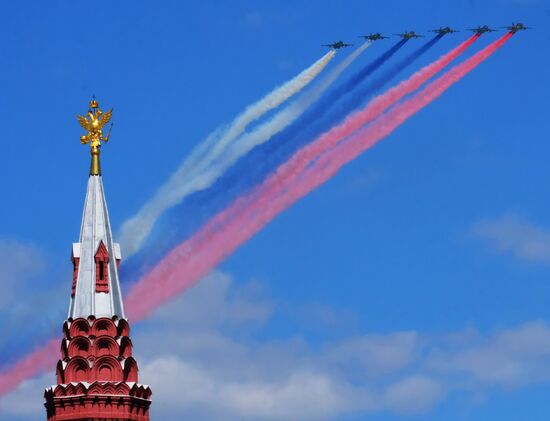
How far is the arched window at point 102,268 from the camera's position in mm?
118312

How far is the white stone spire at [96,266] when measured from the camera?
11762cm

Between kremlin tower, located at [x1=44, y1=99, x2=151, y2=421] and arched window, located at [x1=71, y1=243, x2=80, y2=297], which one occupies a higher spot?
arched window, located at [x1=71, y1=243, x2=80, y2=297]

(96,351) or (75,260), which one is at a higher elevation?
(75,260)

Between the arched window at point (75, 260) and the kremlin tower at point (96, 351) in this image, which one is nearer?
the kremlin tower at point (96, 351)

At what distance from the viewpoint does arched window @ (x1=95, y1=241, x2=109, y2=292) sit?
118312 mm

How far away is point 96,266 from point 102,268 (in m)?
0.40


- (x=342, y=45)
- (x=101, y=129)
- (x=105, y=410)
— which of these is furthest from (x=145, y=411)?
(x=342, y=45)

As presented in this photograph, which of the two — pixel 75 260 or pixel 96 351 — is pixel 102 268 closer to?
pixel 75 260

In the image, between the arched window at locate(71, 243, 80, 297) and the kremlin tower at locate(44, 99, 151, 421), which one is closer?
the kremlin tower at locate(44, 99, 151, 421)

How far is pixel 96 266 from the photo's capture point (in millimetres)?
118688

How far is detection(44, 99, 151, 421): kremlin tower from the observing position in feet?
379

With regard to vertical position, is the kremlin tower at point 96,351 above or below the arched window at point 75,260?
below

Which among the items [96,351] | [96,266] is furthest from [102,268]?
[96,351]

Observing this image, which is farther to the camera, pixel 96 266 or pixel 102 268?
pixel 102 268
